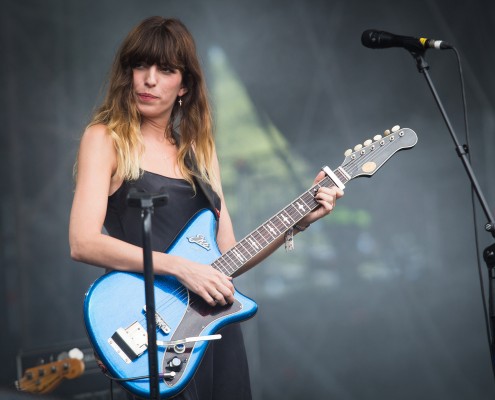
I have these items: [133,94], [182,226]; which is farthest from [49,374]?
[133,94]

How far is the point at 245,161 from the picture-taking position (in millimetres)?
5027

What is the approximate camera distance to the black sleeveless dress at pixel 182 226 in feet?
6.43

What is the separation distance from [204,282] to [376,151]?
33.4 inches

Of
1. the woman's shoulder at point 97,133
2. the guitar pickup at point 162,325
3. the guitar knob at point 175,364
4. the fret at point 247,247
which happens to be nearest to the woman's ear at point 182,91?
the woman's shoulder at point 97,133

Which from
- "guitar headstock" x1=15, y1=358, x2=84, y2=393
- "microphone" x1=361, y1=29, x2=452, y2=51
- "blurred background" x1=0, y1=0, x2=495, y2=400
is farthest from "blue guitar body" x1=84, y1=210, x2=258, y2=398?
"blurred background" x1=0, y1=0, x2=495, y2=400

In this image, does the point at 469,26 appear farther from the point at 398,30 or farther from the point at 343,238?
the point at 343,238

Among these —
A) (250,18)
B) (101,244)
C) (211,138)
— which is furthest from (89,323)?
(250,18)

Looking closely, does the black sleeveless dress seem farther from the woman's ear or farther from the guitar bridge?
the woman's ear

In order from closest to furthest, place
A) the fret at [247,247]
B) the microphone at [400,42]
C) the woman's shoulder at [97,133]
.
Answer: the woman's shoulder at [97,133], the fret at [247,247], the microphone at [400,42]

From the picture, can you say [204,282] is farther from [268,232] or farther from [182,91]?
[182,91]

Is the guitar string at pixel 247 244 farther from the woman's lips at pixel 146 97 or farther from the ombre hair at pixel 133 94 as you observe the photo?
the woman's lips at pixel 146 97

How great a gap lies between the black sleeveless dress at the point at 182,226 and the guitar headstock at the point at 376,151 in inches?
21.0

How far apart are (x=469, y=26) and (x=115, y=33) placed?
2568mm

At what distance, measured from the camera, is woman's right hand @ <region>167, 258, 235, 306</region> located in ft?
6.29
